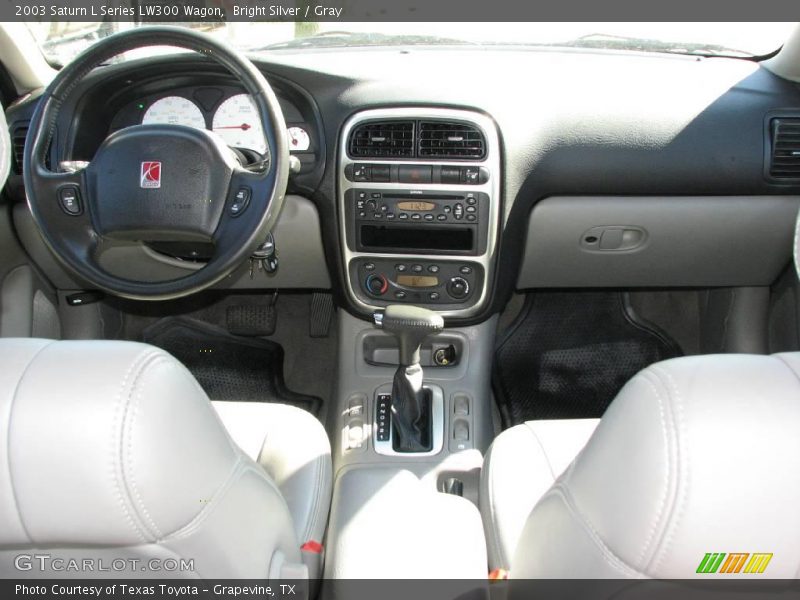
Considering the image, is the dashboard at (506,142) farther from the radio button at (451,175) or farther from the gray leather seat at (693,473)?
the gray leather seat at (693,473)

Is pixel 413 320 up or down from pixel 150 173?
down

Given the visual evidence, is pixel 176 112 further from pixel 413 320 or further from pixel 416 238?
pixel 413 320

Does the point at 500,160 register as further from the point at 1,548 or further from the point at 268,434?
the point at 1,548

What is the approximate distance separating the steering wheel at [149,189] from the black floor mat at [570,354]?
1.25m

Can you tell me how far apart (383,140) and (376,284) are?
0.45m

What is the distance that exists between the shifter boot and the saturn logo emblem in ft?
2.63

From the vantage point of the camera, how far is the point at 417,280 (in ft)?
6.91

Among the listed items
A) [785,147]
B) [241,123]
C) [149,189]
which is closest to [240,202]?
[149,189]

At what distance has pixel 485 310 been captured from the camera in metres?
2.14

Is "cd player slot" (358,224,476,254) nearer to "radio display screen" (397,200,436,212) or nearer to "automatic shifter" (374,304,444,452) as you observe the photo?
"radio display screen" (397,200,436,212)

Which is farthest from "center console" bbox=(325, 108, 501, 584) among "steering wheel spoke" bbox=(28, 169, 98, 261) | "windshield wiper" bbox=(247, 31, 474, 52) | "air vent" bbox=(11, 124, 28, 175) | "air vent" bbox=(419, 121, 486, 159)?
"air vent" bbox=(11, 124, 28, 175)

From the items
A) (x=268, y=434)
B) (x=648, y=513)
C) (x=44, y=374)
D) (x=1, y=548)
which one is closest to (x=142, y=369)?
(x=44, y=374)

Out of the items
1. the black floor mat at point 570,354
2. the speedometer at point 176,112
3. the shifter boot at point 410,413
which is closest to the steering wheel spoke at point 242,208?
the speedometer at point 176,112

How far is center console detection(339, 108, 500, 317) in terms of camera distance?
6.07 ft
